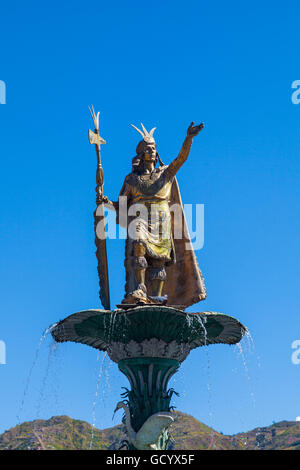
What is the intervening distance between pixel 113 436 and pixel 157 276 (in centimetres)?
1464

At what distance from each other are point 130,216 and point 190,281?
1.94 metres

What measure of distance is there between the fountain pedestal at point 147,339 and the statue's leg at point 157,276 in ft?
3.77

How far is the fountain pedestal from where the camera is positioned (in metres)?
14.1

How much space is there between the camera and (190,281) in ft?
52.9

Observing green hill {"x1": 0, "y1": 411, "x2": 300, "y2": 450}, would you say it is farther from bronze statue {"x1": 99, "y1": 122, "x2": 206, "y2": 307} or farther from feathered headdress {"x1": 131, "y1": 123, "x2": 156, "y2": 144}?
feathered headdress {"x1": 131, "y1": 123, "x2": 156, "y2": 144}

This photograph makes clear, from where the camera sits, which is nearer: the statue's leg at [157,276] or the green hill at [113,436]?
the statue's leg at [157,276]

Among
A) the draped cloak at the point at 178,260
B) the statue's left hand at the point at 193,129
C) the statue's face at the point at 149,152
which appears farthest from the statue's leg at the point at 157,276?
the statue's left hand at the point at 193,129

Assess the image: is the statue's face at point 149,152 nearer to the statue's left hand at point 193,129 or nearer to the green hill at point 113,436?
the statue's left hand at point 193,129

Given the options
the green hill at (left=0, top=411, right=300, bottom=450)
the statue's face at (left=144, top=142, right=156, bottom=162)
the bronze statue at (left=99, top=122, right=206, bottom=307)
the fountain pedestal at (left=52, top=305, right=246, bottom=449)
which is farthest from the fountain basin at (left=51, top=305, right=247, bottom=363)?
the green hill at (left=0, top=411, right=300, bottom=450)

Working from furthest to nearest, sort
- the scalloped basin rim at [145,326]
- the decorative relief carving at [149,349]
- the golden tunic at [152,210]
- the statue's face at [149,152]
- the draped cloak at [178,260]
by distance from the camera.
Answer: the statue's face at [149,152] → the draped cloak at [178,260] → the golden tunic at [152,210] → the decorative relief carving at [149,349] → the scalloped basin rim at [145,326]

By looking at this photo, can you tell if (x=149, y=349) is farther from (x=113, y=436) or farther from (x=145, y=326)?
(x=113, y=436)

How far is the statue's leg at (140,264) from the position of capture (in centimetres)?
1499
